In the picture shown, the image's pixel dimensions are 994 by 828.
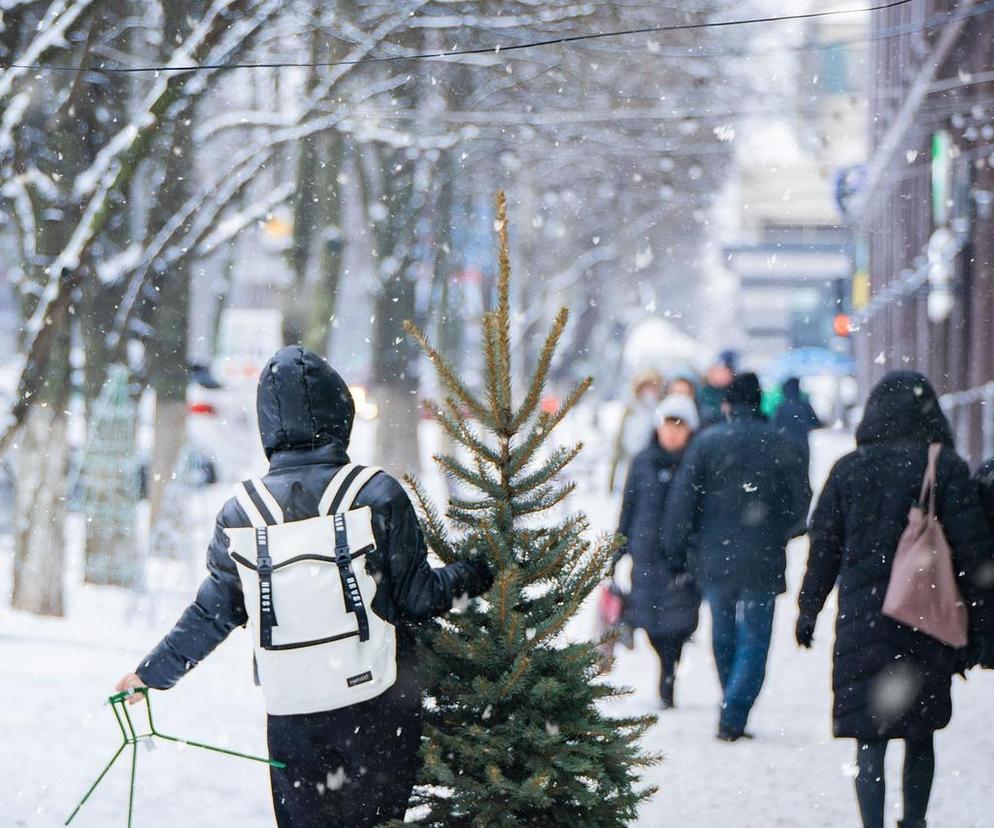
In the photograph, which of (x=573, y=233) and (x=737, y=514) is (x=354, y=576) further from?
(x=573, y=233)

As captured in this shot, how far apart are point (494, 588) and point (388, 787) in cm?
61

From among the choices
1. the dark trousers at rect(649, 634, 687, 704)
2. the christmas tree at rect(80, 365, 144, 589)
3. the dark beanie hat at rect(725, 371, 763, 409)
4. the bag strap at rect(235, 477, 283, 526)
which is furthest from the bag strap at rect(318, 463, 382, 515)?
the christmas tree at rect(80, 365, 144, 589)

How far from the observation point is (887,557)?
17.5 ft

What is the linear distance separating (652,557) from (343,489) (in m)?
4.81

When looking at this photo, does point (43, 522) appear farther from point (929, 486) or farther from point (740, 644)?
point (929, 486)

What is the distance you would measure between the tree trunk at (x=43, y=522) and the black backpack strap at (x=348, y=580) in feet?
26.1

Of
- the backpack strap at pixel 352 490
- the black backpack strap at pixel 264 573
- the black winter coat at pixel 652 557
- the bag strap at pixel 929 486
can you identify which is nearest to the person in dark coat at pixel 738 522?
the black winter coat at pixel 652 557

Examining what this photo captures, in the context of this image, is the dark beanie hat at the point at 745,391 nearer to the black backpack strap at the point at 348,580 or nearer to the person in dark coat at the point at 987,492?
the person in dark coat at the point at 987,492

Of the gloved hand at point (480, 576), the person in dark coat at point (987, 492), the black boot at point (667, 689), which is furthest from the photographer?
the black boot at point (667, 689)

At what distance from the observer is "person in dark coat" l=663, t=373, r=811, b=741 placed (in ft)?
25.1

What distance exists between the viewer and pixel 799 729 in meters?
7.98

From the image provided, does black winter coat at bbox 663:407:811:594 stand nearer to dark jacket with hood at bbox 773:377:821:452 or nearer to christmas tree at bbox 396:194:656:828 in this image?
christmas tree at bbox 396:194:656:828

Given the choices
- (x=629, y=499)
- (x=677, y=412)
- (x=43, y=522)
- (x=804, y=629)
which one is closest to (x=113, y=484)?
(x=43, y=522)

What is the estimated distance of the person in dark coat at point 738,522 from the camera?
7.66 m
